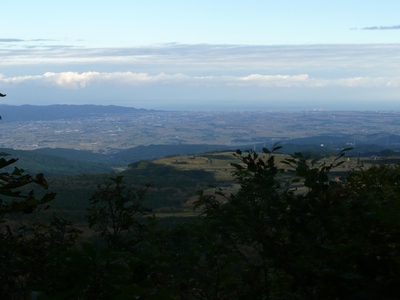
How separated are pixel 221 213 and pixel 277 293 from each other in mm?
816

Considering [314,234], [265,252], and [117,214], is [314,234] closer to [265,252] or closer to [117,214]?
[265,252]

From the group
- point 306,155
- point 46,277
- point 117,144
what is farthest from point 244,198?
point 117,144

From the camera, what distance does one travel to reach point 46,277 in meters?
4.13

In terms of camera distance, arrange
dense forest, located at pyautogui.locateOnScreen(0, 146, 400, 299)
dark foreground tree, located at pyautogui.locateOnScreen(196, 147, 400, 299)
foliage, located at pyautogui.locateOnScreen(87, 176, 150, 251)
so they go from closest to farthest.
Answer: dark foreground tree, located at pyautogui.locateOnScreen(196, 147, 400, 299), dense forest, located at pyautogui.locateOnScreen(0, 146, 400, 299), foliage, located at pyautogui.locateOnScreen(87, 176, 150, 251)

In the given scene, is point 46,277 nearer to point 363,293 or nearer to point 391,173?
point 363,293

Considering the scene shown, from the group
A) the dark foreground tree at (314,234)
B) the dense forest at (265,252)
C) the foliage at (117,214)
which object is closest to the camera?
the dark foreground tree at (314,234)

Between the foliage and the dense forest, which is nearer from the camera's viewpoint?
the dense forest

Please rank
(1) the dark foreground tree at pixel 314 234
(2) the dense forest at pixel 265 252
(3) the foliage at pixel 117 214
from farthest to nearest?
(3) the foliage at pixel 117 214 → (2) the dense forest at pixel 265 252 → (1) the dark foreground tree at pixel 314 234

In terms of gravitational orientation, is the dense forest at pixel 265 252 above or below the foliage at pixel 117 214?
above

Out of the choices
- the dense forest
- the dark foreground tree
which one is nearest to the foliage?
the dense forest

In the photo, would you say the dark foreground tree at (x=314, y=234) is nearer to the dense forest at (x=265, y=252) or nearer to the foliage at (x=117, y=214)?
the dense forest at (x=265, y=252)

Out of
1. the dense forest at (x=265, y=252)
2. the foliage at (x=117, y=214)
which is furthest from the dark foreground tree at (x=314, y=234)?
the foliage at (x=117, y=214)

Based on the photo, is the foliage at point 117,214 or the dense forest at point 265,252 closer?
the dense forest at point 265,252

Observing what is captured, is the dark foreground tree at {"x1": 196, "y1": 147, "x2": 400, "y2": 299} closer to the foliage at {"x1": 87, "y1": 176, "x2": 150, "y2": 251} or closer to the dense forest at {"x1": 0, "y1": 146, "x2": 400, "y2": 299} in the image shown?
the dense forest at {"x1": 0, "y1": 146, "x2": 400, "y2": 299}
